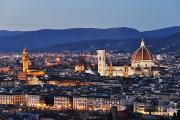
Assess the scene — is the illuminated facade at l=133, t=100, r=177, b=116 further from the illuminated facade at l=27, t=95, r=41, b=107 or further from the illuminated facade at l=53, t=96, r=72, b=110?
the illuminated facade at l=27, t=95, r=41, b=107

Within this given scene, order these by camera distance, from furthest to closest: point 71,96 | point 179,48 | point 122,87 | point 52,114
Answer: point 179,48 < point 122,87 < point 71,96 < point 52,114

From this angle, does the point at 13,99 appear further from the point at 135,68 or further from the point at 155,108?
the point at 135,68

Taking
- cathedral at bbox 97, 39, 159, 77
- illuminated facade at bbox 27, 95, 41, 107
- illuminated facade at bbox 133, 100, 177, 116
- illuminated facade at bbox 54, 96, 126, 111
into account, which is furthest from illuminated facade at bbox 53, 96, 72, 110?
cathedral at bbox 97, 39, 159, 77

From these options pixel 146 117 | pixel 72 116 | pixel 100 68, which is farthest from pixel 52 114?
pixel 100 68

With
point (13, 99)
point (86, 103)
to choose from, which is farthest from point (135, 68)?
point (86, 103)

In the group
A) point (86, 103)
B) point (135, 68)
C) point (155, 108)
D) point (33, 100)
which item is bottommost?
point (155, 108)

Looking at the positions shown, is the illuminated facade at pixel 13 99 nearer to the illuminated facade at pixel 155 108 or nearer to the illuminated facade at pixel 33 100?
the illuminated facade at pixel 33 100

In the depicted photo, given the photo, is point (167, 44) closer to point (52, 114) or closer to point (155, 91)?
point (155, 91)

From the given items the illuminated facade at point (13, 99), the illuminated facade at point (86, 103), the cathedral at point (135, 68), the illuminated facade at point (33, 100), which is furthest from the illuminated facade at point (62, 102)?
the cathedral at point (135, 68)
